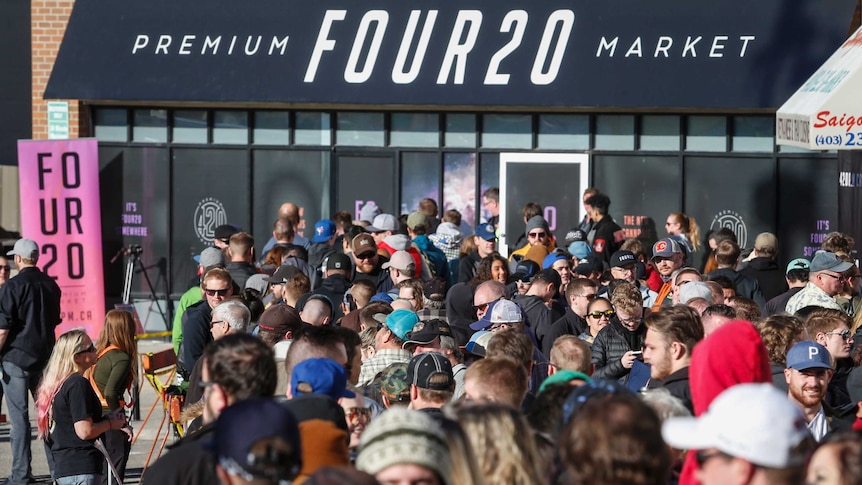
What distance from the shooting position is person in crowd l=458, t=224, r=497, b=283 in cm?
1291

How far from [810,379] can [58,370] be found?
4573 millimetres

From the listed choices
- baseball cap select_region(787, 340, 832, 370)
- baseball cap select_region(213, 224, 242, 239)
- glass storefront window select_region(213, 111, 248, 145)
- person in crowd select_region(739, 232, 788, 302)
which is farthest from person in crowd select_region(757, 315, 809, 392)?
glass storefront window select_region(213, 111, 248, 145)

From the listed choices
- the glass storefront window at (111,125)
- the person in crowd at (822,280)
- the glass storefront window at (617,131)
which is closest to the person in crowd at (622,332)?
the person in crowd at (822,280)

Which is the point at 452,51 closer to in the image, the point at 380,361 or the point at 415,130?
the point at 415,130

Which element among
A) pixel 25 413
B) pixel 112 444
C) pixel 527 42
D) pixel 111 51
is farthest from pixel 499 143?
pixel 112 444

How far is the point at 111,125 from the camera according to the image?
1764cm

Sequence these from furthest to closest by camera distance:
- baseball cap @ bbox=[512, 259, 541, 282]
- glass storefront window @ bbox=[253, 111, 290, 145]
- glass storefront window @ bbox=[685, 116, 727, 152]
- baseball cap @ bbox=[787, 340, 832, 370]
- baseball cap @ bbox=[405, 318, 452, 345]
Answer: glass storefront window @ bbox=[253, 111, 290, 145]
glass storefront window @ bbox=[685, 116, 727, 152]
baseball cap @ bbox=[512, 259, 541, 282]
baseball cap @ bbox=[405, 318, 452, 345]
baseball cap @ bbox=[787, 340, 832, 370]

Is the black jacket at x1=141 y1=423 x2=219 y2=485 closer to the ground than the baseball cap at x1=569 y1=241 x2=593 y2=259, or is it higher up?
closer to the ground

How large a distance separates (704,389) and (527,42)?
12064 millimetres

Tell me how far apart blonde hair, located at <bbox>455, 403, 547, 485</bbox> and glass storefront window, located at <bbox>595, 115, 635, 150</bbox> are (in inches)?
520

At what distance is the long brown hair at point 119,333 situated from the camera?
8.57 m

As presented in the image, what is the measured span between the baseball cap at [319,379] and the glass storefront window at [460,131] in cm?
1211

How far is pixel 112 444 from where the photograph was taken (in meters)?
8.21

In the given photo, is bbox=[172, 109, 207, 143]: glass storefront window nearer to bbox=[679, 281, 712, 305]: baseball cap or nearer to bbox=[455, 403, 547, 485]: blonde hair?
bbox=[679, 281, 712, 305]: baseball cap
